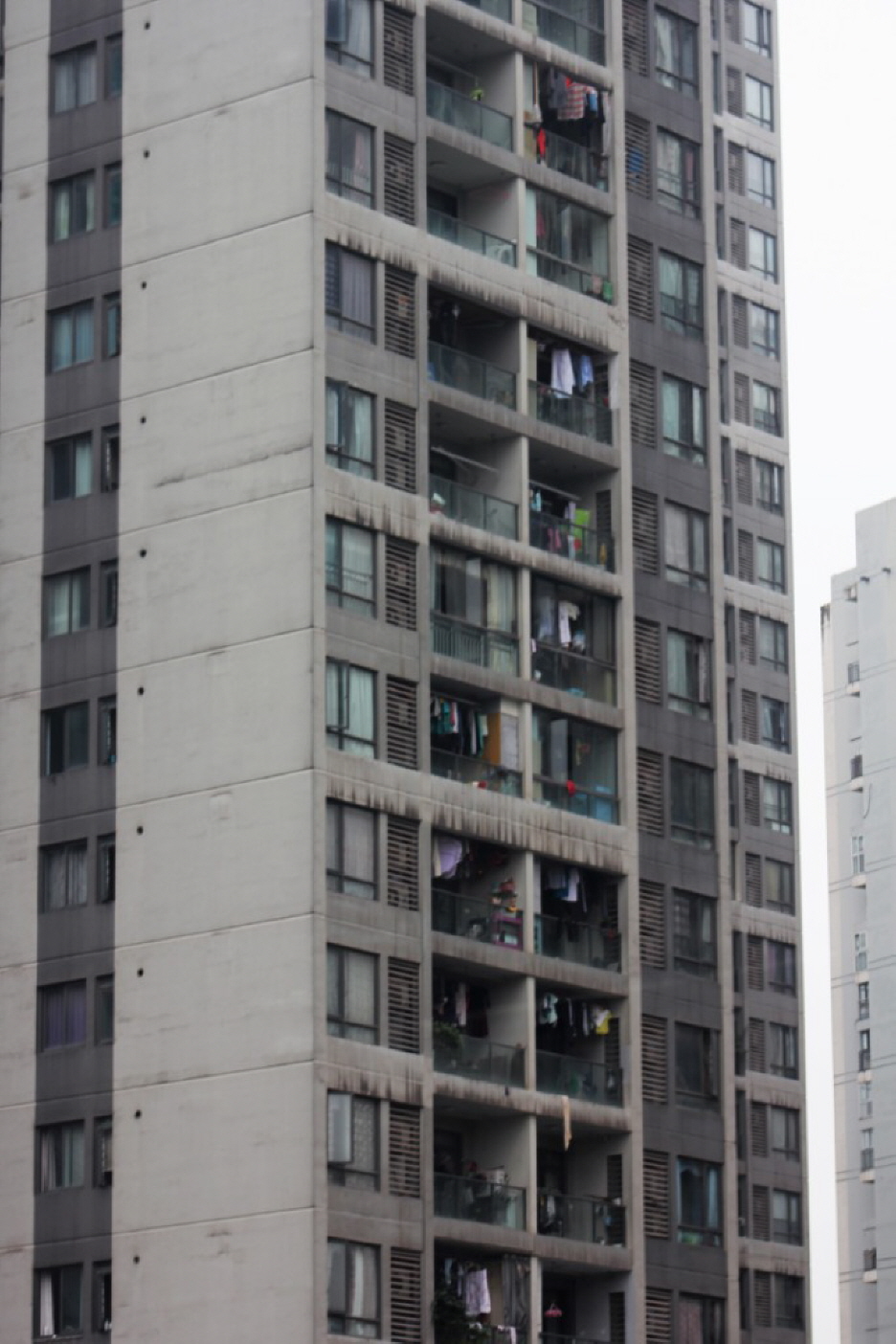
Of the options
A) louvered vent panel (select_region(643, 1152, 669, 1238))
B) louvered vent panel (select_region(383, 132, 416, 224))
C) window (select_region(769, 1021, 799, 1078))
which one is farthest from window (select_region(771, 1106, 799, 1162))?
louvered vent panel (select_region(383, 132, 416, 224))

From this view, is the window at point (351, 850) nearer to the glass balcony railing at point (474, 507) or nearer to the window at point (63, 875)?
the window at point (63, 875)

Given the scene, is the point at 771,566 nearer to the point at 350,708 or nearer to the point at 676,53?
the point at 676,53

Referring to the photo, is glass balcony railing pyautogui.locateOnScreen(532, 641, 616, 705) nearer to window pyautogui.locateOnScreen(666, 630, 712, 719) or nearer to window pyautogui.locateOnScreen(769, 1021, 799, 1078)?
window pyautogui.locateOnScreen(666, 630, 712, 719)

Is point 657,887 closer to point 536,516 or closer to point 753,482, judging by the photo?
point 536,516

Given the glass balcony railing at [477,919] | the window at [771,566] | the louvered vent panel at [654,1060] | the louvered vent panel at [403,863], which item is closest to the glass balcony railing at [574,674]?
the glass balcony railing at [477,919]

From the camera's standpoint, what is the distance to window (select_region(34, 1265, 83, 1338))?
72.2 metres

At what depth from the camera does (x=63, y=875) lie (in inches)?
2972

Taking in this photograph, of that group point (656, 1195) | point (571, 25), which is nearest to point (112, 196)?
point (571, 25)

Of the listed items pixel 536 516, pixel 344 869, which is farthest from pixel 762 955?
pixel 344 869

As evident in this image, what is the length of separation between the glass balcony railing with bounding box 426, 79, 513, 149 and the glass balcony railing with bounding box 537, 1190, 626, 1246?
25823 mm

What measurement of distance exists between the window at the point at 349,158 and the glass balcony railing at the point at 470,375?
168 inches

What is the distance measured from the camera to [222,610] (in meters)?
73.6

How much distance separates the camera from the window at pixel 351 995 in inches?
2785

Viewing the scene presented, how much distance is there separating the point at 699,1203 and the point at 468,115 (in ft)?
89.3
